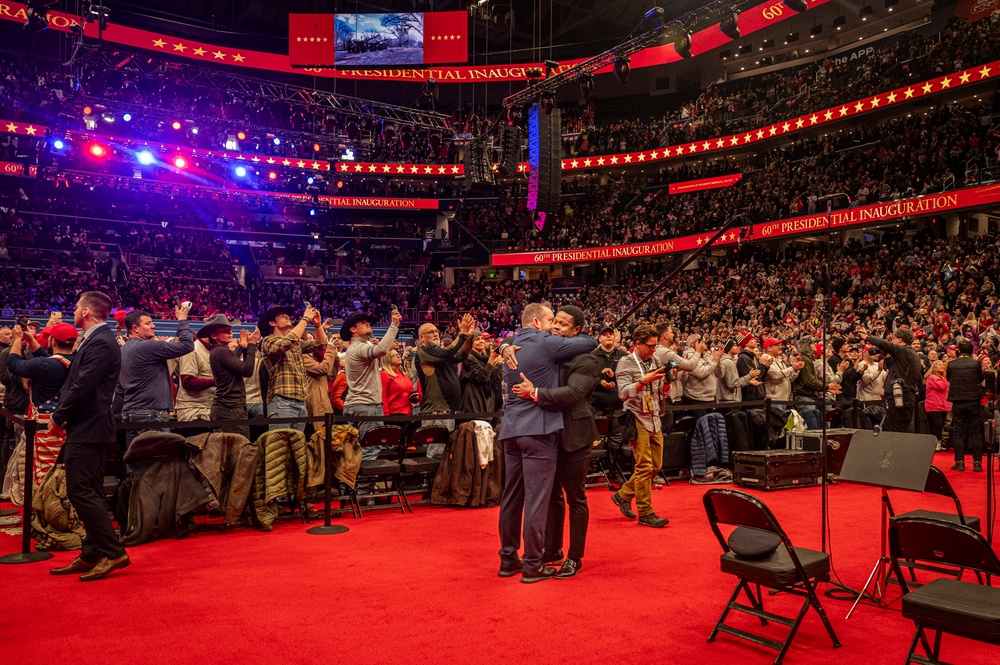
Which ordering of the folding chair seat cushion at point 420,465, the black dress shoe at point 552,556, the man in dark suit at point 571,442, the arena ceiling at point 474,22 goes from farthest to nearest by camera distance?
the arena ceiling at point 474,22 < the folding chair seat cushion at point 420,465 < the black dress shoe at point 552,556 < the man in dark suit at point 571,442

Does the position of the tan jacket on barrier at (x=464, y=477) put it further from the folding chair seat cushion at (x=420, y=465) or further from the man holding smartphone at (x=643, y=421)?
the man holding smartphone at (x=643, y=421)

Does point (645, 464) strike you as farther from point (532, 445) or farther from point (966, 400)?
point (966, 400)

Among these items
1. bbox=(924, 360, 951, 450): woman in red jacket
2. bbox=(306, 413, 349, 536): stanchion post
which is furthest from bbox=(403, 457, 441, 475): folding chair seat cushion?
bbox=(924, 360, 951, 450): woman in red jacket

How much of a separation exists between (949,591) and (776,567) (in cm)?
73

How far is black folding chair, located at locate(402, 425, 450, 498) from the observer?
7.00m

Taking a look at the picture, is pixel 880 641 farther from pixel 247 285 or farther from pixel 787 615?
pixel 247 285

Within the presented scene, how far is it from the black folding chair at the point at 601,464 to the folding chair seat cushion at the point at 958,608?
495 centimetres

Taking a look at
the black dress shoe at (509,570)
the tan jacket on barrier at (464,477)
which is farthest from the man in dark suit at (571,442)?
the tan jacket on barrier at (464,477)

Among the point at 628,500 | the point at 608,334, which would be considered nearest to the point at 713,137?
the point at 608,334

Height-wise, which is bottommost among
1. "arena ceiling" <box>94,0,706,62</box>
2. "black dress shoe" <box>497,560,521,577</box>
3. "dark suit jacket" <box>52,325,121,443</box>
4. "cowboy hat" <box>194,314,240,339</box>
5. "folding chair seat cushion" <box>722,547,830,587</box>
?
"black dress shoe" <box>497,560,521,577</box>

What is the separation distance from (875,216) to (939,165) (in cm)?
201

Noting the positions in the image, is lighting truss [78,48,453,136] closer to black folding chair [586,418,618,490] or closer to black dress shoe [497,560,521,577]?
black folding chair [586,418,618,490]

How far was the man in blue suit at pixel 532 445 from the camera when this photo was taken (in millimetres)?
4695

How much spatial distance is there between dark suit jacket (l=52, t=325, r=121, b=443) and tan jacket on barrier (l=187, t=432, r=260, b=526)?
118cm
